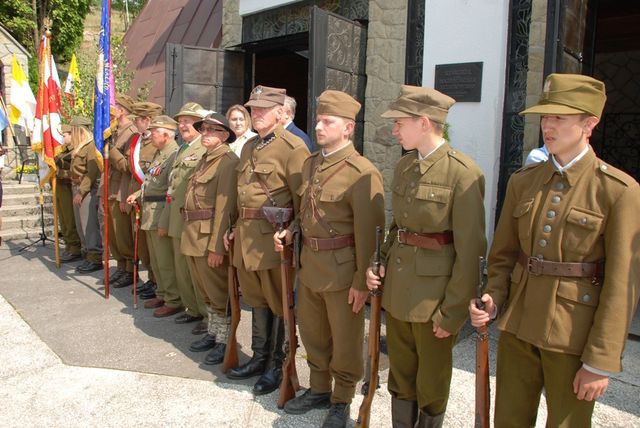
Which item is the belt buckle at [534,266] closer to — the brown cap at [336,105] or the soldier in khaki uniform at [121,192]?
the brown cap at [336,105]

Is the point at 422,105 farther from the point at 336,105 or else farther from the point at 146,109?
the point at 146,109

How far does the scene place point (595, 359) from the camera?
201cm

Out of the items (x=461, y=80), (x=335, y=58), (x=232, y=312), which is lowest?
(x=232, y=312)

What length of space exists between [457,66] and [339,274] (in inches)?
143

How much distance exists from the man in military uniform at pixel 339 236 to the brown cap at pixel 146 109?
295cm

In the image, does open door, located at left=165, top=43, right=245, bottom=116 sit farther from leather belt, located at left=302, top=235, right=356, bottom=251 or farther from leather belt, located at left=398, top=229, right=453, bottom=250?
leather belt, located at left=398, top=229, right=453, bottom=250

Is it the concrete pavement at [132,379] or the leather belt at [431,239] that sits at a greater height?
the leather belt at [431,239]

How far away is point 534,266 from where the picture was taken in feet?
7.23

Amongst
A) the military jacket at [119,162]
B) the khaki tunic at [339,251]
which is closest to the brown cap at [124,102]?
the military jacket at [119,162]

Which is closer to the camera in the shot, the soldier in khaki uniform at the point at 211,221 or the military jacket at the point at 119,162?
the soldier in khaki uniform at the point at 211,221

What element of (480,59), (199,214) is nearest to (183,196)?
(199,214)

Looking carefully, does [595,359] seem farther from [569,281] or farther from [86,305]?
[86,305]

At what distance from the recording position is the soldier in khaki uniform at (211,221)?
13.5 ft

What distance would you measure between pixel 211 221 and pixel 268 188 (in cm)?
76
